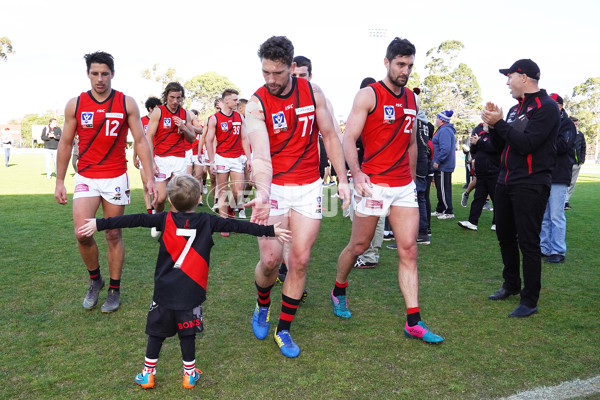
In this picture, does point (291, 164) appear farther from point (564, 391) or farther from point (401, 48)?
point (564, 391)

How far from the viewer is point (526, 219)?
14.9 ft

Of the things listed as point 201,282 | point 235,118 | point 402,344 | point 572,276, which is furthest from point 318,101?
point 235,118

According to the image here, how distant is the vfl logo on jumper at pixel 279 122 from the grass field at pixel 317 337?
5.92 feet

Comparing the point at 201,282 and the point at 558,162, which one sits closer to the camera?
the point at 201,282

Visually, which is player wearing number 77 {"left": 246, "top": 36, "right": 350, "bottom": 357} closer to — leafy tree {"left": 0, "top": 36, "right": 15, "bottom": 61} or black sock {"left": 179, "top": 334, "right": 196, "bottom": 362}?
black sock {"left": 179, "top": 334, "right": 196, "bottom": 362}

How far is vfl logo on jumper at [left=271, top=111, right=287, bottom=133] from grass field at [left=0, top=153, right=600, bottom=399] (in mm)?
1806

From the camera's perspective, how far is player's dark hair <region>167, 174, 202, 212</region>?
321 cm

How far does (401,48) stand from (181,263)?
2.53m

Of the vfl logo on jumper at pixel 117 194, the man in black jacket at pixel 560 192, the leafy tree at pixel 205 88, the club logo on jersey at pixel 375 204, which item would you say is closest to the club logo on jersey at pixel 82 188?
the vfl logo on jumper at pixel 117 194

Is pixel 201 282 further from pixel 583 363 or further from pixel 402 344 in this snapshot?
pixel 583 363

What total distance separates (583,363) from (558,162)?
3799mm

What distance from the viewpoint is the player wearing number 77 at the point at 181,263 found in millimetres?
3156

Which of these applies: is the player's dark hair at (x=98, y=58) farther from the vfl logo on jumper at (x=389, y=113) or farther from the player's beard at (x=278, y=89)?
the vfl logo on jumper at (x=389, y=113)

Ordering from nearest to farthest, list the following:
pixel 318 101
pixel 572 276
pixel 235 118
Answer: pixel 318 101 < pixel 572 276 < pixel 235 118
